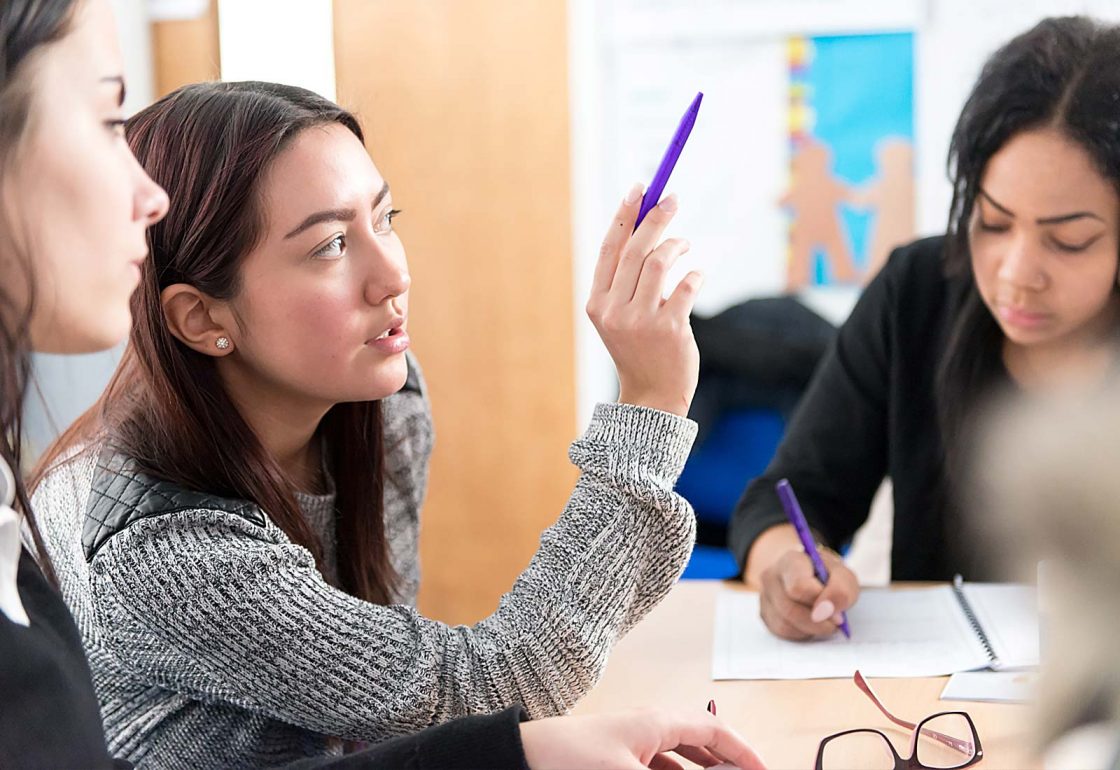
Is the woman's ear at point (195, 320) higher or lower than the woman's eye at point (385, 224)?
lower

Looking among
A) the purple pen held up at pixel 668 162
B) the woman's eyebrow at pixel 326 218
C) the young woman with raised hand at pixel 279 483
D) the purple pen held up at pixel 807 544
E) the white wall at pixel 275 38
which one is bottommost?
the purple pen held up at pixel 807 544

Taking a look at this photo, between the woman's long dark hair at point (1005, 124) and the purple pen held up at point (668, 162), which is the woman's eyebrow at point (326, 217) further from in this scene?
the woman's long dark hair at point (1005, 124)

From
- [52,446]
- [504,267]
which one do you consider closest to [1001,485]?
[52,446]

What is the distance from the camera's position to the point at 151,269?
2.99ft

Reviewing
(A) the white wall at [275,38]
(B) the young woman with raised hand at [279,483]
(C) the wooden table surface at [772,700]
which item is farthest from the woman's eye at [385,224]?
(A) the white wall at [275,38]

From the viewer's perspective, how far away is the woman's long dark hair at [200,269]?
89 cm

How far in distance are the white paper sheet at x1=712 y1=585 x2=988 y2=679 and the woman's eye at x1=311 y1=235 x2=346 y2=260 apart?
502 millimetres

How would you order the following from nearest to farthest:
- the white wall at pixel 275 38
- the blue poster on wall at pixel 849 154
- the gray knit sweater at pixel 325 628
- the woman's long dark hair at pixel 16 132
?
the woman's long dark hair at pixel 16 132
the gray knit sweater at pixel 325 628
the white wall at pixel 275 38
the blue poster on wall at pixel 849 154

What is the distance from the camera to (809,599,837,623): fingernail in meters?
1.11

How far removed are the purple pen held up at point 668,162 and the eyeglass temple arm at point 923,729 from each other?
0.42 m

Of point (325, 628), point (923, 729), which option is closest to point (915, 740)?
point (923, 729)

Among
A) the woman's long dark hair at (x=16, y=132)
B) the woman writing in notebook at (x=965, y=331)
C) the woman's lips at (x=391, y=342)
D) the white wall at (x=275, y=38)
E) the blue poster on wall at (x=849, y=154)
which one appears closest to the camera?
the woman's long dark hair at (x=16, y=132)

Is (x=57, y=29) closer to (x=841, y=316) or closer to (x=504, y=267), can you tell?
(x=504, y=267)

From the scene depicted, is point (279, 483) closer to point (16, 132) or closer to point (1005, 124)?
point (16, 132)
